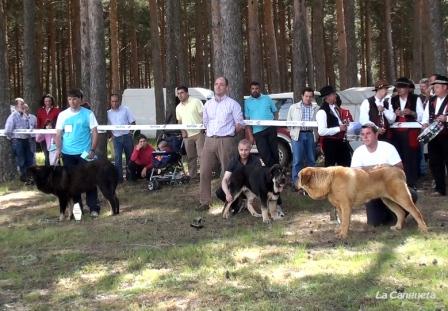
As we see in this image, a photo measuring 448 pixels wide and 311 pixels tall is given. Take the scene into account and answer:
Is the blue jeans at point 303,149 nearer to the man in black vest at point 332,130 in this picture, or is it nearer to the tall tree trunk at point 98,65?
the man in black vest at point 332,130

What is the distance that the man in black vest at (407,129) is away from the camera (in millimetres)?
9227

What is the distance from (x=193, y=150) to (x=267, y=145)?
6.12ft

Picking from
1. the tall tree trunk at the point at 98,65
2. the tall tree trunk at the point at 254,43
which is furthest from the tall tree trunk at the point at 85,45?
the tall tree trunk at the point at 254,43

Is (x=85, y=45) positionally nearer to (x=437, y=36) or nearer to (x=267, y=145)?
(x=267, y=145)

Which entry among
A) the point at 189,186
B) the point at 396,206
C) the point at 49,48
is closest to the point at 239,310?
the point at 396,206

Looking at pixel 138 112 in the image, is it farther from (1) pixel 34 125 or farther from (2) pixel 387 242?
(2) pixel 387 242

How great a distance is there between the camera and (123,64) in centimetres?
4344

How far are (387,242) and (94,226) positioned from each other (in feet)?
13.6

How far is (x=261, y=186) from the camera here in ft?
26.7

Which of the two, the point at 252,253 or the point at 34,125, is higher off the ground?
the point at 34,125

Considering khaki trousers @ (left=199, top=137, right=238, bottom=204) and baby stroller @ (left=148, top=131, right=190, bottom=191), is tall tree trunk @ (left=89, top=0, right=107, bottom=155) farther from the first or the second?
khaki trousers @ (left=199, top=137, right=238, bottom=204)

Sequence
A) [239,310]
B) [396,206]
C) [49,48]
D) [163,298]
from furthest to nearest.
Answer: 1. [49,48]
2. [396,206]
3. [163,298]
4. [239,310]

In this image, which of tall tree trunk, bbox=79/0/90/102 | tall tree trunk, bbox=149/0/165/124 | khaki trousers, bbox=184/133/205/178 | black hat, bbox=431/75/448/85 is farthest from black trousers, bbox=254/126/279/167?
tall tree trunk, bbox=149/0/165/124

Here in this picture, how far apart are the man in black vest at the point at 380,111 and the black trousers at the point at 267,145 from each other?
84.9 inches
